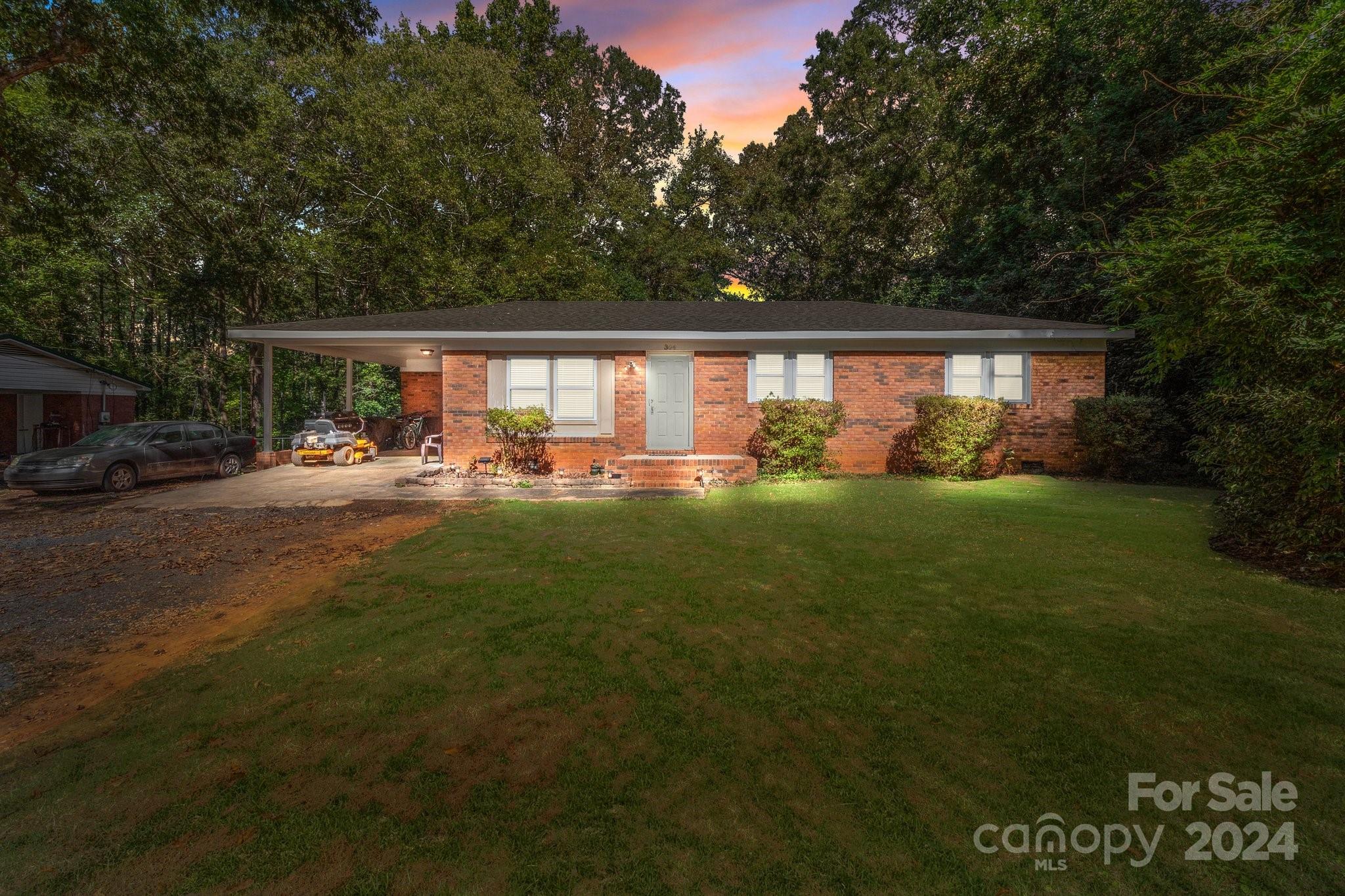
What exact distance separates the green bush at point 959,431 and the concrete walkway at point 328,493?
5.33m

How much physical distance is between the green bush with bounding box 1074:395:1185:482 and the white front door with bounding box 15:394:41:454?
2885 centimetres

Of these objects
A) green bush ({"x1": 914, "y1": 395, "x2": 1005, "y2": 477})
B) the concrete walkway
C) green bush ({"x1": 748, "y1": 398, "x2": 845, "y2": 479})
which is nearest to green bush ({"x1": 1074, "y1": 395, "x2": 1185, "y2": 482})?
green bush ({"x1": 914, "y1": 395, "x2": 1005, "y2": 477})

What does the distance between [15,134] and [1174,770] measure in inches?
703

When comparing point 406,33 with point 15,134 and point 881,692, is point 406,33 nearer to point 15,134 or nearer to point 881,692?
point 15,134

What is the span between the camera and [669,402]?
12344 mm

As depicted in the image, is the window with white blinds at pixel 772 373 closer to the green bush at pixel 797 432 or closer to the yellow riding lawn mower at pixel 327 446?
the green bush at pixel 797 432

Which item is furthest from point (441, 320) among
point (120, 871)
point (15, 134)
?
point (120, 871)

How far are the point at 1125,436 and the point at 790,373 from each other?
7.11 metres

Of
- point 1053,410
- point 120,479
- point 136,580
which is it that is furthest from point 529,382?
point 1053,410

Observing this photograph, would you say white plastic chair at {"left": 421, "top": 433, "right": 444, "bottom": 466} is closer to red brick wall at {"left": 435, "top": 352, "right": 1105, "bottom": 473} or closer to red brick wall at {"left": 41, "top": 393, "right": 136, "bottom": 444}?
red brick wall at {"left": 435, "top": 352, "right": 1105, "bottom": 473}

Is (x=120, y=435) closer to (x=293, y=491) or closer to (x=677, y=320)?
(x=293, y=491)

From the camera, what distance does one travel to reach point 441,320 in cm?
1250

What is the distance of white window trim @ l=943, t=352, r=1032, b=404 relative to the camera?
1199 cm

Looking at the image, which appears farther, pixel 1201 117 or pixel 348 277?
pixel 348 277
